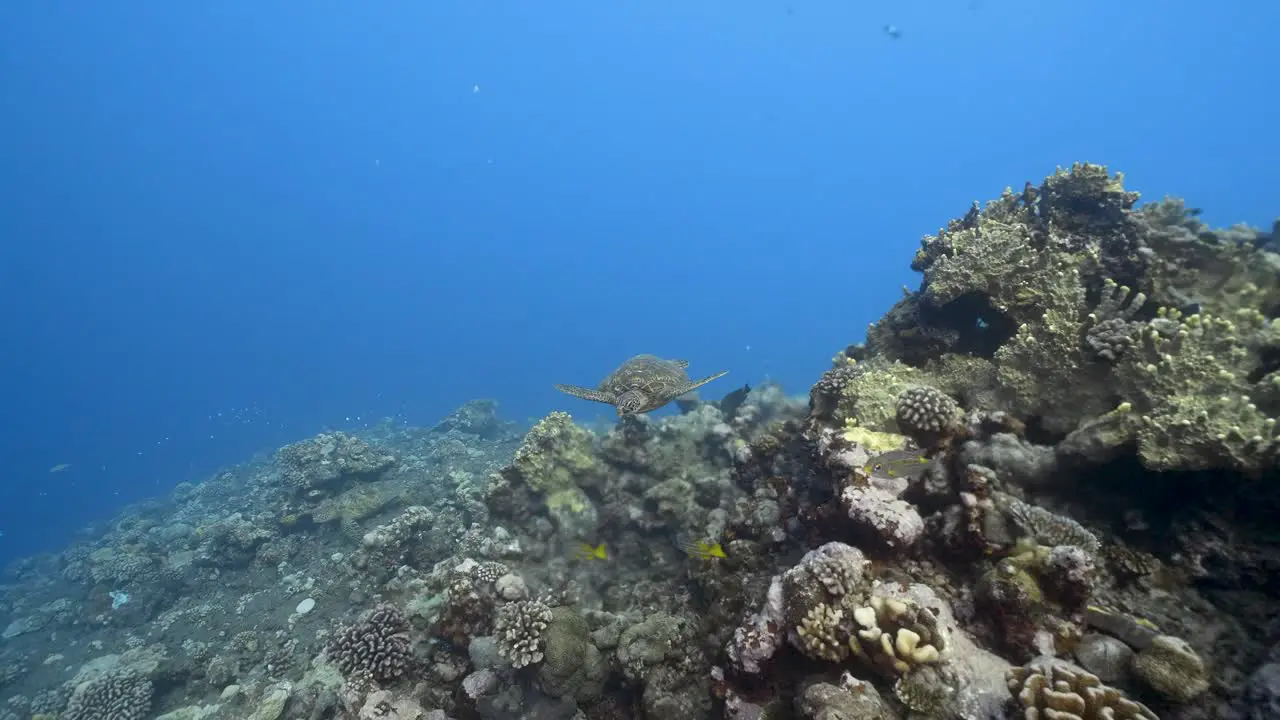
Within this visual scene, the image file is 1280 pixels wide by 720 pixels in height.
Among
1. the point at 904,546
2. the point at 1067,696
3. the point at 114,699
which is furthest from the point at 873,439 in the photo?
the point at 114,699

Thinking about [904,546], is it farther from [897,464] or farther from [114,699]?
[114,699]

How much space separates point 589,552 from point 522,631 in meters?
2.49

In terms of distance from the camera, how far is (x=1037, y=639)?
16.0 ft

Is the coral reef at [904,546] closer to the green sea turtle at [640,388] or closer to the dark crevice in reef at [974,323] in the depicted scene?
the dark crevice in reef at [974,323]

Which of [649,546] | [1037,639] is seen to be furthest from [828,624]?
[649,546]

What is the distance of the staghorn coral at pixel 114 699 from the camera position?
1135cm

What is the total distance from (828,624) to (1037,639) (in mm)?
1803

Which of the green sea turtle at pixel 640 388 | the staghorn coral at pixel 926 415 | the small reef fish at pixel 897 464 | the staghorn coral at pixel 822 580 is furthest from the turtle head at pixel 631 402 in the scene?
the staghorn coral at pixel 822 580

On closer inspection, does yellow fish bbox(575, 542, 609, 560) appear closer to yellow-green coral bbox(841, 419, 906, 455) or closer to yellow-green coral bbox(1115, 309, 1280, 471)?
yellow-green coral bbox(841, 419, 906, 455)

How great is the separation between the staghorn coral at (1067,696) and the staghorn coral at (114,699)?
1593cm

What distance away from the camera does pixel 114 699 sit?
37.7ft

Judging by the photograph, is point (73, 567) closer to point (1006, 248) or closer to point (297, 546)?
point (297, 546)

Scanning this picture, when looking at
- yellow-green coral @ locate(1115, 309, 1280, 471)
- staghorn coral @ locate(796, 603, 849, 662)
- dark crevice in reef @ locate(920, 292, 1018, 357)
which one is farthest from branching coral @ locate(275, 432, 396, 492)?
yellow-green coral @ locate(1115, 309, 1280, 471)

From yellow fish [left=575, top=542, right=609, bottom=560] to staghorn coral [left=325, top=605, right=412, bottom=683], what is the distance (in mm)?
3205
